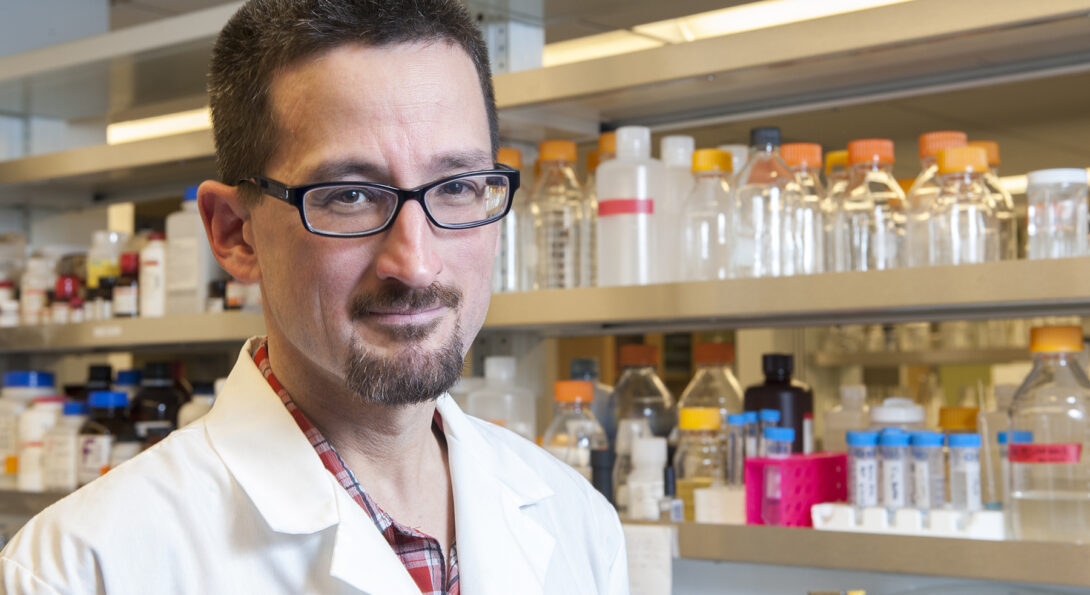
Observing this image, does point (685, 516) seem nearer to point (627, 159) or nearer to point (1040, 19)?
point (627, 159)

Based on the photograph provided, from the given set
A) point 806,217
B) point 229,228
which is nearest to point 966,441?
point 806,217

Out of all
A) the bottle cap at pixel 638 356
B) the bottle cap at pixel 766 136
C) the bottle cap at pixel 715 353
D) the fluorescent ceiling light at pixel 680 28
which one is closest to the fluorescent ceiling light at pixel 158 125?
the fluorescent ceiling light at pixel 680 28

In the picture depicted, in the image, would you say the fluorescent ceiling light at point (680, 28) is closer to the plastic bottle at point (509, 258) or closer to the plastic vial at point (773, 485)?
the plastic bottle at point (509, 258)

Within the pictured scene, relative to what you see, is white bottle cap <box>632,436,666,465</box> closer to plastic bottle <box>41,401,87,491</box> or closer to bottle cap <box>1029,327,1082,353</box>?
bottle cap <box>1029,327,1082,353</box>

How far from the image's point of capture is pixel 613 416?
1.93 metres

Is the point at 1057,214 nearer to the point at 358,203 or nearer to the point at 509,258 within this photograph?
the point at 509,258

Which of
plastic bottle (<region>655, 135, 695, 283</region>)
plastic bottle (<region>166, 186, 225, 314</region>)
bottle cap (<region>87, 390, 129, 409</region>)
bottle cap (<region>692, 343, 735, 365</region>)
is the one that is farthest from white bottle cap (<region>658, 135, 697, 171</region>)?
bottle cap (<region>87, 390, 129, 409</region>)

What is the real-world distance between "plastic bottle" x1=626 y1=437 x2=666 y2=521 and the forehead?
2.82 feet

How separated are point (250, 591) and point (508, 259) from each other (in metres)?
1.01

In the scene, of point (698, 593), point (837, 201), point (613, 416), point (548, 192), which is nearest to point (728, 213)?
point (837, 201)

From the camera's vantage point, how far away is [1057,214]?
1.40 meters

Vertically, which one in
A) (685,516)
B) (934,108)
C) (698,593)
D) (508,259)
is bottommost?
(698,593)

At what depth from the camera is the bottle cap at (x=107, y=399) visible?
230 cm

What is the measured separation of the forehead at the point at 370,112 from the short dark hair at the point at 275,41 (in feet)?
0.04
